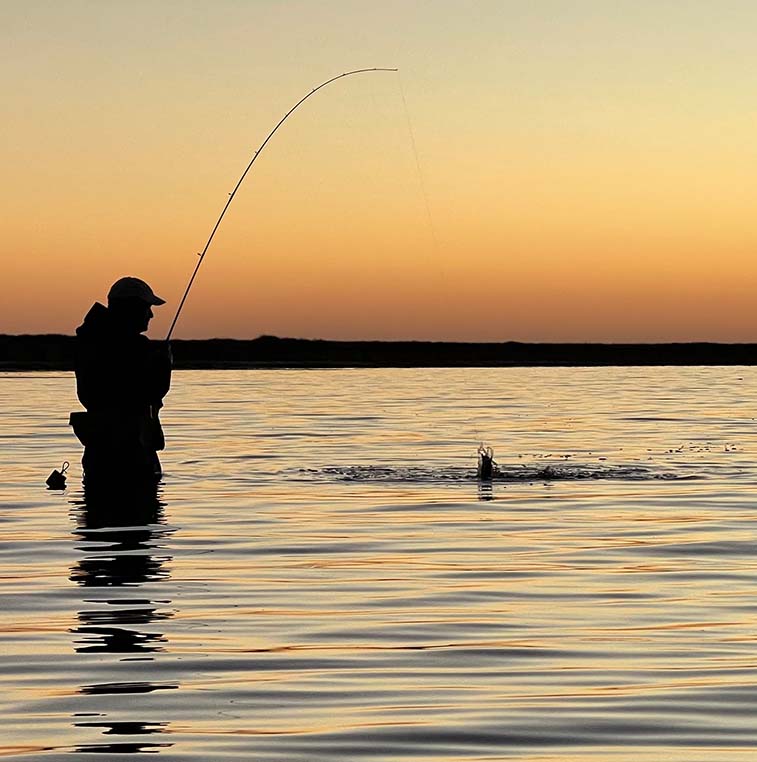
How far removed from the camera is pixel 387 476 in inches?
795

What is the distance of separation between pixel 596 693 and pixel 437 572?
4.21 metres

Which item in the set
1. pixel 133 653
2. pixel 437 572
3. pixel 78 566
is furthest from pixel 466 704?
pixel 78 566

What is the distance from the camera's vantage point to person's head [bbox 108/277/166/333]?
15188 mm

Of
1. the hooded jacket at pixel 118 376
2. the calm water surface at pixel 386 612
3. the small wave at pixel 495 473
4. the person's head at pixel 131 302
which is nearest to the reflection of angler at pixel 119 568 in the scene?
the calm water surface at pixel 386 612

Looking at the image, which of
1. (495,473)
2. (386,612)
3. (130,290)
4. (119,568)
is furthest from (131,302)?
(495,473)

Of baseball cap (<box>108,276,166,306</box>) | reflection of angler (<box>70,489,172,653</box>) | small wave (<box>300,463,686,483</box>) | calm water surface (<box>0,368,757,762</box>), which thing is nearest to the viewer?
calm water surface (<box>0,368,757,762</box>)

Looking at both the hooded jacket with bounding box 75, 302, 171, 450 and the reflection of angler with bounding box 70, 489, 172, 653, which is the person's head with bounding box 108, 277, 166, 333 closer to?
the hooded jacket with bounding box 75, 302, 171, 450

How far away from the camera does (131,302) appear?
1523 cm

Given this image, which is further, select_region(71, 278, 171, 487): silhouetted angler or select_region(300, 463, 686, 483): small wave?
select_region(300, 463, 686, 483): small wave

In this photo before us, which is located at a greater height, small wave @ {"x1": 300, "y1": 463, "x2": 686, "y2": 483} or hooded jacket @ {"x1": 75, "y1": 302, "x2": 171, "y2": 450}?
hooded jacket @ {"x1": 75, "y1": 302, "x2": 171, "y2": 450}

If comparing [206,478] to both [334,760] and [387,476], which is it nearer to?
[387,476]

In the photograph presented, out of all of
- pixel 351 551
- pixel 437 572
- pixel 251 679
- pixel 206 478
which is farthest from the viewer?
pixel 206 478

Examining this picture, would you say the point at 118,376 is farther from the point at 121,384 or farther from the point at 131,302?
the point at 131,302

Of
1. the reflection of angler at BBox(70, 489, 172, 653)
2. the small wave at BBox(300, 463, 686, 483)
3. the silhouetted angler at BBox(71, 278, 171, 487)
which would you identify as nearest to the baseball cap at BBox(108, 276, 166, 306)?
the silhouetted angler at BBox(71, 278, 171, 487)
